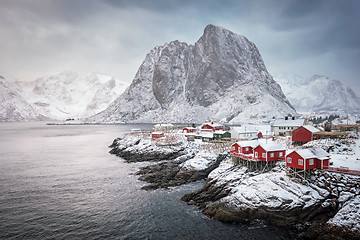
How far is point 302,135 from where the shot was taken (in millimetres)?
44844

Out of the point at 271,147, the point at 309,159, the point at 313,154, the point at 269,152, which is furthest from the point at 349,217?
the point at 271,147

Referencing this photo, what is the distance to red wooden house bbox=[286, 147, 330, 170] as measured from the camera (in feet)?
89.4

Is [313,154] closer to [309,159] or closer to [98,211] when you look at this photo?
[309,159]

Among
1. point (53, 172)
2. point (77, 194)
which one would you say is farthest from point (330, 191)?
point (53, 172)

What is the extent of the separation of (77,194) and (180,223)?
57.1 feet

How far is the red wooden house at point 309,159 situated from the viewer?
2723 cm

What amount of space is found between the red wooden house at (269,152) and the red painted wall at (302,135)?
14006mm

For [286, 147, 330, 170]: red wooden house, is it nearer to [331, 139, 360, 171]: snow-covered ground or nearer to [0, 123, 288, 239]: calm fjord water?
[331, 139, 360, 171]: snow-covered ground

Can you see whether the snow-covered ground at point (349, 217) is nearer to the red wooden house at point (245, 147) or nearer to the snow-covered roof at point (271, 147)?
the snow-covered roof at point (271, 147)

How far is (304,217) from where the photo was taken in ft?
73.3

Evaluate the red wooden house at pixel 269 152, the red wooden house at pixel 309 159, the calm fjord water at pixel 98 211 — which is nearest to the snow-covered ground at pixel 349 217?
the calm fjord water at pixel 98 211

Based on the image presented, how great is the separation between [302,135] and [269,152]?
16661mm

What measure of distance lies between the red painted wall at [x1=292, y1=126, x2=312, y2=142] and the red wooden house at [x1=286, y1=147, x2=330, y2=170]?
1746 cm

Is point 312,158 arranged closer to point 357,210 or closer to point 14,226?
point 357,210
